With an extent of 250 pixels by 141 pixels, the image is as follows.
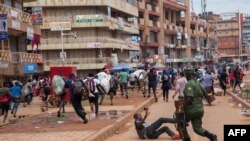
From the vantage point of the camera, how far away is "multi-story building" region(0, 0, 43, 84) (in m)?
34.6

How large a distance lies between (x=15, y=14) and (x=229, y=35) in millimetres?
136907

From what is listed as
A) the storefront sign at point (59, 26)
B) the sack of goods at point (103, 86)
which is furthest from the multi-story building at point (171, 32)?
the sack of goods at point (103, 86)

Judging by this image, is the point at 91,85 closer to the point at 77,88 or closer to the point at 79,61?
the point at 77,88

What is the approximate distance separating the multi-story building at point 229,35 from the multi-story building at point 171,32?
30156mm

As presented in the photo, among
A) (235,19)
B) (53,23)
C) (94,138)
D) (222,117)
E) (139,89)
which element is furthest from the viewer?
(235,19)

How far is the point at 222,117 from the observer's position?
19844 mm

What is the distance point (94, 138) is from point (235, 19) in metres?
157

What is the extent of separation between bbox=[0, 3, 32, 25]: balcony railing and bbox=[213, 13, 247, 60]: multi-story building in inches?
4941

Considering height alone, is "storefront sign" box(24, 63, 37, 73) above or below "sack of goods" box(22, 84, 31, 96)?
above

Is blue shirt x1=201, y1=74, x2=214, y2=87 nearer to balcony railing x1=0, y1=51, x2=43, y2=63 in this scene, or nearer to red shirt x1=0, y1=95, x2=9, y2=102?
red shirt x1=0, y1=95, x2=9, y2=102

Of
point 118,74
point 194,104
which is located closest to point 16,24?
point 118,74

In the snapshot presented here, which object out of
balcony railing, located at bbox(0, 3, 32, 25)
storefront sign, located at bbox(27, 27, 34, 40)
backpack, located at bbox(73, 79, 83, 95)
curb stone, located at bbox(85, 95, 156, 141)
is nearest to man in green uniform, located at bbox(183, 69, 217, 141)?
curb stone, located at bbox(85, 95, 156, 141)

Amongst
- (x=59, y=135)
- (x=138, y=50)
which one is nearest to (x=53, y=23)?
(x=138, y=50)

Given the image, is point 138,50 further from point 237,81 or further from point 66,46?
point 237,81
